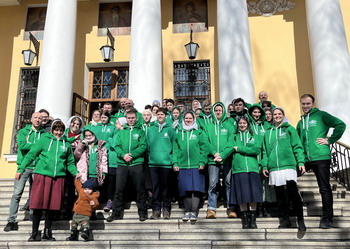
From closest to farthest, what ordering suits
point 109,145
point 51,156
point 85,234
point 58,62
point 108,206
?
point 85,234
point 51,156
point 108,206
point 109,145
point 58,62

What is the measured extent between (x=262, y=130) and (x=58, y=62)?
A: 255 inches

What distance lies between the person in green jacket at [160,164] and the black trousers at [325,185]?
224 cm

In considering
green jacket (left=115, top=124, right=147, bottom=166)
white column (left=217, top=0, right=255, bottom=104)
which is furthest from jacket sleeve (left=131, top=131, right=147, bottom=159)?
white column (left=217, top=0, right=255, bottom=104)

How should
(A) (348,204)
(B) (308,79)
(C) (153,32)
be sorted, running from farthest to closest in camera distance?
(B) (308,79) < (C) (153,32) < (A) (348,204)

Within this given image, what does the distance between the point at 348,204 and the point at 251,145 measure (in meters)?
2.17

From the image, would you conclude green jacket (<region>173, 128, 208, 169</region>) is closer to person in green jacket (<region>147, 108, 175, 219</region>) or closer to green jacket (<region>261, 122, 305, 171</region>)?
person in green jacket (<region>147, 108, 175, 219</region>)

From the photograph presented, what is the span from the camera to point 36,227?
5109 millimetres

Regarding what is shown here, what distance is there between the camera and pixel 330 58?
31.1ft

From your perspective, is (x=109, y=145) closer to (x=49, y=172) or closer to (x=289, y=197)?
(x=49, y=172)

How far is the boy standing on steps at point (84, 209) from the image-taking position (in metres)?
4.99

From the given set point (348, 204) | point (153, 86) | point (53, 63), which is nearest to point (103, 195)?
point (153, 86)

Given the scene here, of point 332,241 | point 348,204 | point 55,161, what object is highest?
point 55,161

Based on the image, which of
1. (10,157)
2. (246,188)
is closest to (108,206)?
(246,188)

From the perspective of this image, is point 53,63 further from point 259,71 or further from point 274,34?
point 274,34
